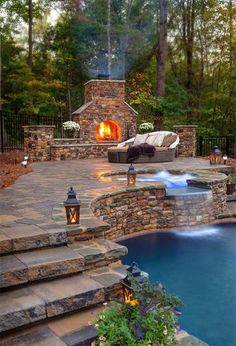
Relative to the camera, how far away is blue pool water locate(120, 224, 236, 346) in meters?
3.73

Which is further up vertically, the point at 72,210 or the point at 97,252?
the point at 72,210

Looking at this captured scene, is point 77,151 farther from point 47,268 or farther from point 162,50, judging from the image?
point 47,268

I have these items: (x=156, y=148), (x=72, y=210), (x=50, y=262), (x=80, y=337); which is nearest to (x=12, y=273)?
(x=50, y=262)

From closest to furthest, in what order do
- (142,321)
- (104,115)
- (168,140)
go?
(142,321)
(168,140)
(104,115)

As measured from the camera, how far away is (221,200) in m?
7.97

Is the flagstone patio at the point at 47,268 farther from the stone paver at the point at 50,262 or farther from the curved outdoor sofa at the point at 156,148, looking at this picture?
the curved outdoor sofa at the point at 156,148

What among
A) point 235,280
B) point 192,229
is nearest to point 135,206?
point 192,229

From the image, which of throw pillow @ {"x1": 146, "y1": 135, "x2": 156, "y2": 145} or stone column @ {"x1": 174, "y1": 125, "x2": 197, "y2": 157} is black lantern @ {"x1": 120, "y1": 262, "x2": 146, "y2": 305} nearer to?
throw pillow @ {"x1": 146, "y1": 135, "x2": 156, "y2": 145}

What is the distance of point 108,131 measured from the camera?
47.9 feet

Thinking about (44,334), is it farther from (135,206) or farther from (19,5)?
(19,5)

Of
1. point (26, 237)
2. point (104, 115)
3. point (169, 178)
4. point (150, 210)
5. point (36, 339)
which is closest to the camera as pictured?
point (36, 339)

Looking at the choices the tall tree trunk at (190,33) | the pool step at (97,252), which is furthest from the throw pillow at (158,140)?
the pool step at (97,252)

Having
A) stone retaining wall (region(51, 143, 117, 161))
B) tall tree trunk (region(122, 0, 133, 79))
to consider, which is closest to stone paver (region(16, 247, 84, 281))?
stone retaining wall (region(51, 143, 117, 161))

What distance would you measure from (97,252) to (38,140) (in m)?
9.17
